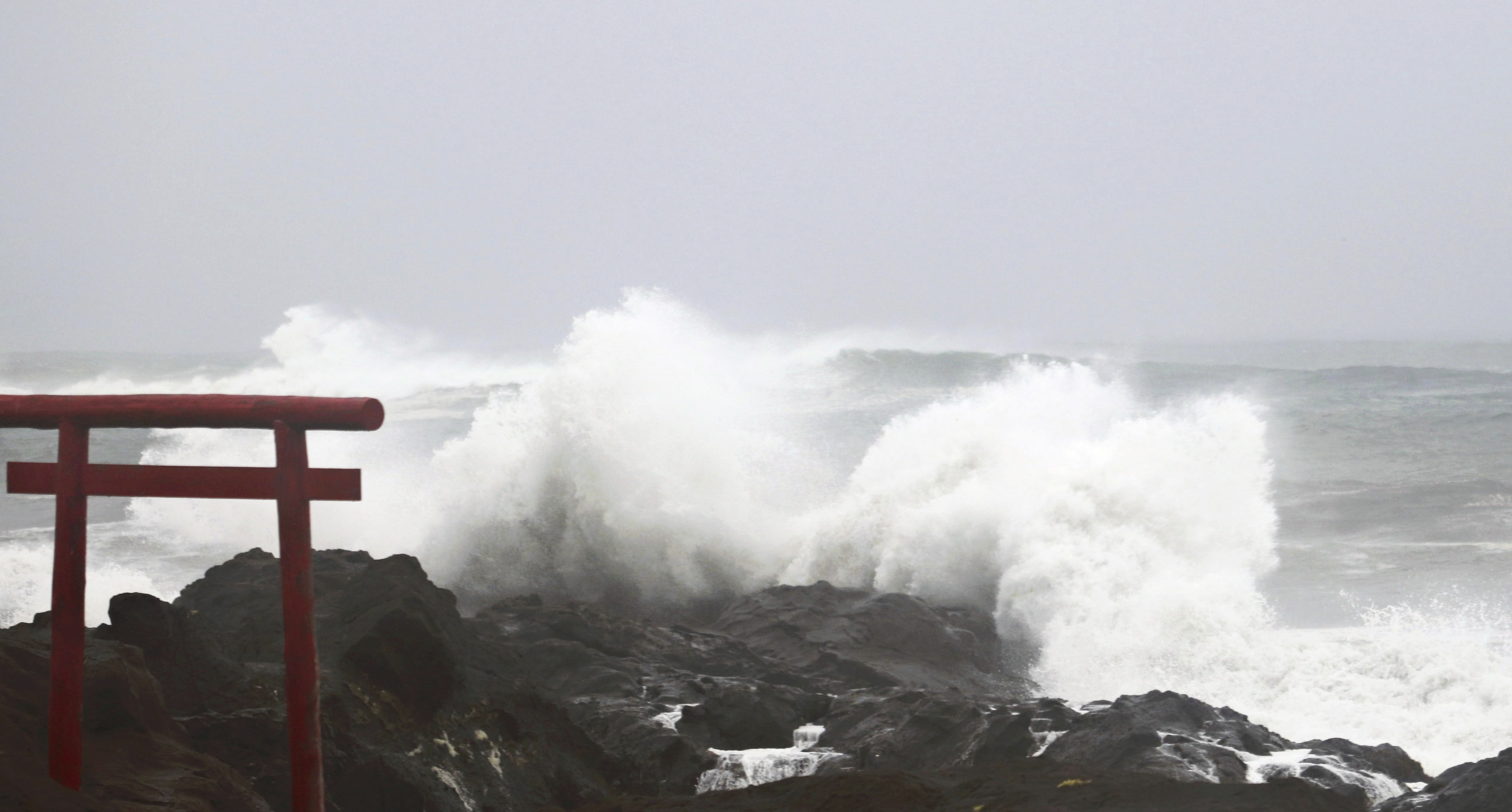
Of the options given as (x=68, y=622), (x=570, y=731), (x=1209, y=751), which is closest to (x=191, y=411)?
(x=68, y=622)

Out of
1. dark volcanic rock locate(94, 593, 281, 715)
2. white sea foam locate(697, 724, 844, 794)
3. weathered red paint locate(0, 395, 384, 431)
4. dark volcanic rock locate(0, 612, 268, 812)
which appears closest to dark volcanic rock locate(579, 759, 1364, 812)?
white sea foam locate(697, 724, 844, 794)

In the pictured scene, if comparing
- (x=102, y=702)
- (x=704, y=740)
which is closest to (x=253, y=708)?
(x=102, y=702)

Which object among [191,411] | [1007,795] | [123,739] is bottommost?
[1007,795]

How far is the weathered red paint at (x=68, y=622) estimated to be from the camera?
424cm

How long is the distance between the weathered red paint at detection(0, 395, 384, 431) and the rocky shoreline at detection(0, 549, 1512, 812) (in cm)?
115

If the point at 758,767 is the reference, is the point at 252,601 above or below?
above

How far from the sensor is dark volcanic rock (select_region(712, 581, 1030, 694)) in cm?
952

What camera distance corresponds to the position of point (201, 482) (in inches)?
166

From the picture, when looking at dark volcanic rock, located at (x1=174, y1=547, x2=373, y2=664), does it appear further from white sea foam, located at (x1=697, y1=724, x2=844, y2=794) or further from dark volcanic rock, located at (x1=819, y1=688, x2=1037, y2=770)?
dark volcanic rock, located at (x1=819, y1=688, x2=1037, y2=770)

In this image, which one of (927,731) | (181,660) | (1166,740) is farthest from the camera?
(927,731)

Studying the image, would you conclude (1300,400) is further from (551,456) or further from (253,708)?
(253,708)

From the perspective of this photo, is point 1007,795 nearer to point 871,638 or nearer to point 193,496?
point 193,496

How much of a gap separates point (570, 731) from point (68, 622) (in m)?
3.31

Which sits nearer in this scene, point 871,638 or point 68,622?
point 68,622
